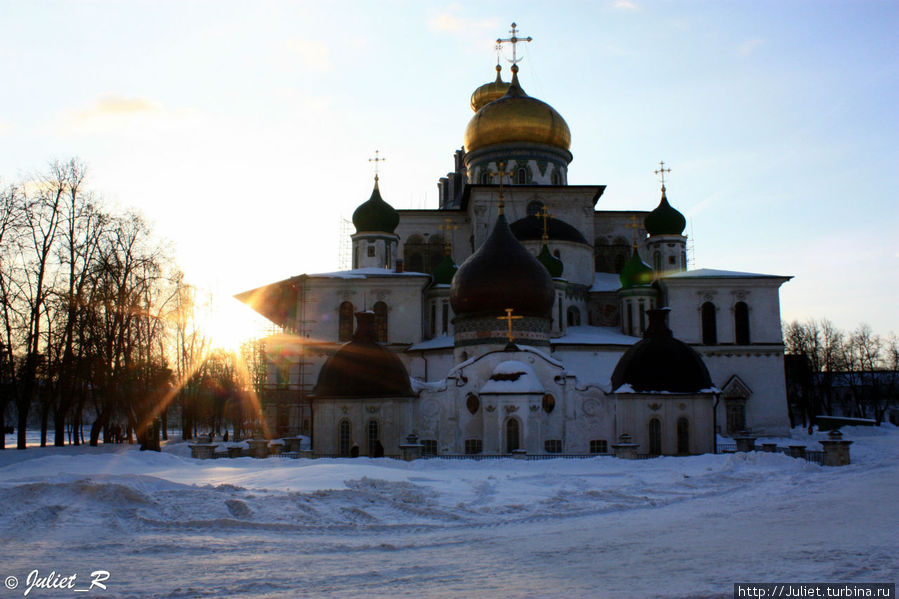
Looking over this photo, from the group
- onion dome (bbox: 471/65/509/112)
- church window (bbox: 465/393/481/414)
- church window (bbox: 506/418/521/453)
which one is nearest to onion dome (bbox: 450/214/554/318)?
church window (bbox: 465/393/481/414)

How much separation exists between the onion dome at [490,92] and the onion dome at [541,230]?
40.7 ft

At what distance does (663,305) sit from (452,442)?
14.2 meters

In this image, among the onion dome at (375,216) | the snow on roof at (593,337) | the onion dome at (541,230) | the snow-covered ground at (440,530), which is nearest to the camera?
the snow-covered ground at (440,530)

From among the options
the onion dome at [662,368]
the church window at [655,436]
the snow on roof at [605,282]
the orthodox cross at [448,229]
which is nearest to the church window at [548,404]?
the onion dome at [662,368]

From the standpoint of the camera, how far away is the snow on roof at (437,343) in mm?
32366

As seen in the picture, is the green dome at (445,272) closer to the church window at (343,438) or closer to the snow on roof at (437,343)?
the snow on roof at (437,343)

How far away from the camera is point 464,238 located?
4034cm

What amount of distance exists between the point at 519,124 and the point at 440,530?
101 feet

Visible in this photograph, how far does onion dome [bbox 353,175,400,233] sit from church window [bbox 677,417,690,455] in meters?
18.4

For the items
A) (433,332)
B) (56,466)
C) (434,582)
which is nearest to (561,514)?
(434,582)

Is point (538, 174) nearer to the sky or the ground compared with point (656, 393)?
nearer to the sky

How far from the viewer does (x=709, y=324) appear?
1389 inches

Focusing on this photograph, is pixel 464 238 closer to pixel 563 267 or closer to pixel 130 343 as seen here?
pixel 563 267

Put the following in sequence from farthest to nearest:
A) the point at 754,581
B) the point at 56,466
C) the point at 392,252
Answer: the point at 392,252 < the point at 56,466 < the point at 754,581
